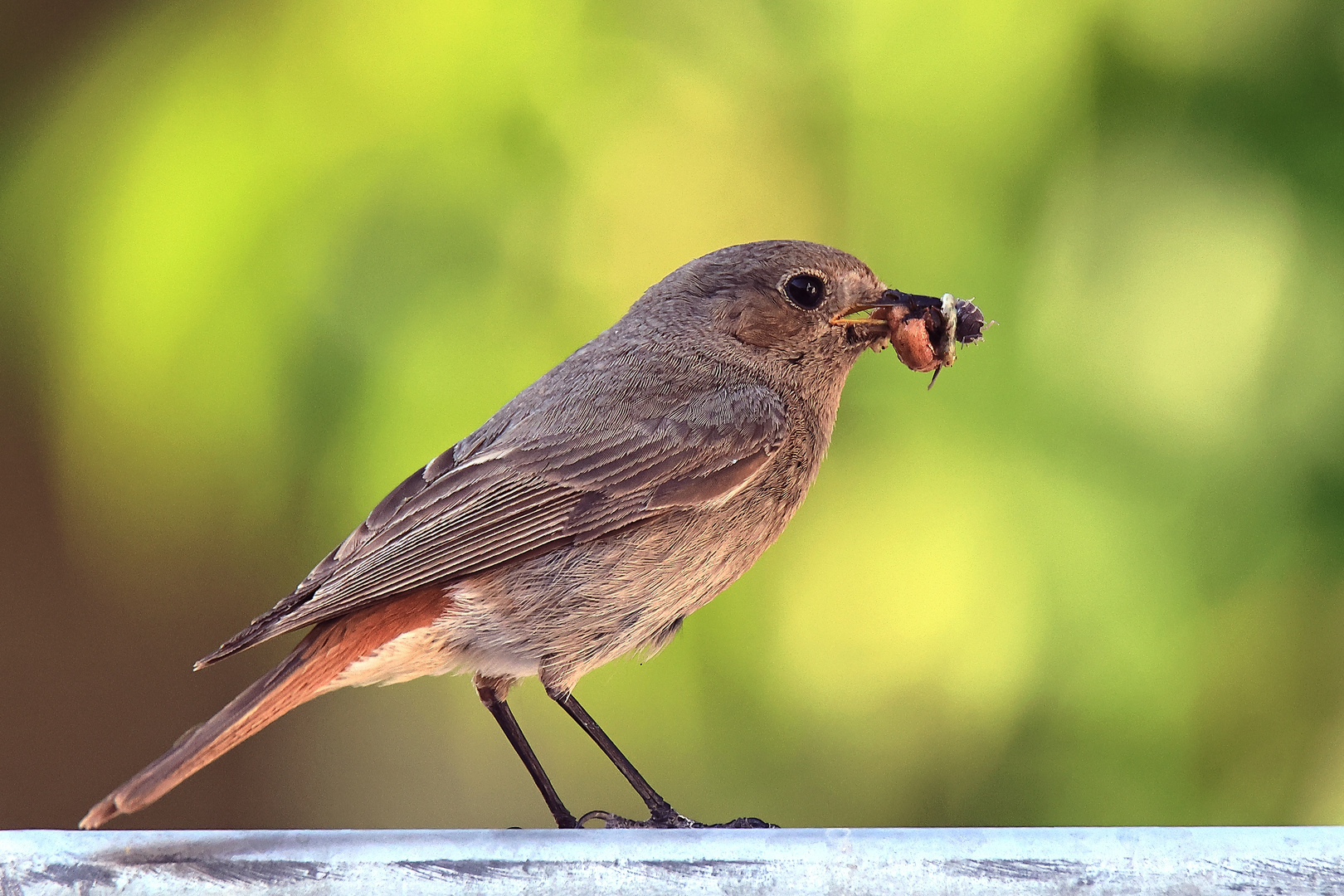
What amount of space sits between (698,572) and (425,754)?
5.58ft

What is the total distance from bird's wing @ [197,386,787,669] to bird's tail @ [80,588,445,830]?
7cm

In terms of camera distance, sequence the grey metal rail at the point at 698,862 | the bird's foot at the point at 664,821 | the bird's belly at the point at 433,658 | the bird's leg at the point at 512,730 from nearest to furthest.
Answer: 1. the grey metal rail at the point at 698,862
2. the bird's belly at the point at 433,658
3. the bird's foot at the point at 664,821
4. the bird's leg at the point at 512,730

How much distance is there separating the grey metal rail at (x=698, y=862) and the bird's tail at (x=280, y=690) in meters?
0.21

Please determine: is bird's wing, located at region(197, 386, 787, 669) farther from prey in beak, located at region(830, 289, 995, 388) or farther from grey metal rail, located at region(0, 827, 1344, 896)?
grey metal rail, located at region(0, 827, 1344, 896)

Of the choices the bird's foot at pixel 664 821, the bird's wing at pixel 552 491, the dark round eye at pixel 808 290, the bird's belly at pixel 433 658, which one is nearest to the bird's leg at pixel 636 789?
the bird's foot at pixel 664 821

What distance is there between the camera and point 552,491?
2.83m

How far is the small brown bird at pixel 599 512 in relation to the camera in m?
2.66

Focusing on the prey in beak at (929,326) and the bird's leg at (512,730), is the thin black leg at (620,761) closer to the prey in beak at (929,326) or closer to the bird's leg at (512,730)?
the bird's leg at (512,730)

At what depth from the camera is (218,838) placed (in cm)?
180

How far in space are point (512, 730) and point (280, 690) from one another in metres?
0.75

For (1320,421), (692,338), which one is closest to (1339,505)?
(1320,421)

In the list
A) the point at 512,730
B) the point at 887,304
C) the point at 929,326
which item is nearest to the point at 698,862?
the point at 512,730

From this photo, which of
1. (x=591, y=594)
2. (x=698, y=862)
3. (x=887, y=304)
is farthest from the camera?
(x=887, y=304)

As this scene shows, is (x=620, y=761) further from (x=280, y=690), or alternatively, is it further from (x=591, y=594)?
(x=280, y=690)
